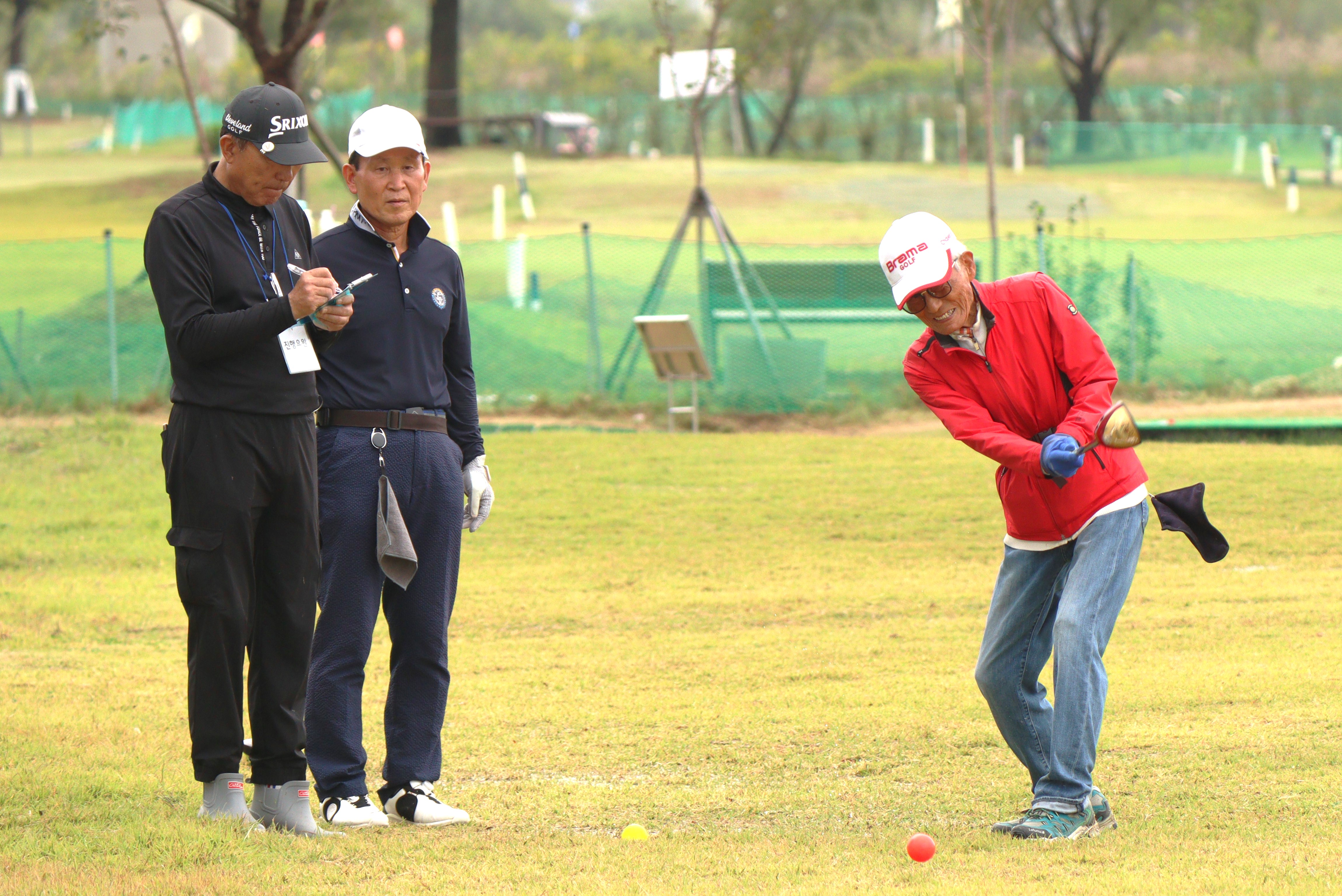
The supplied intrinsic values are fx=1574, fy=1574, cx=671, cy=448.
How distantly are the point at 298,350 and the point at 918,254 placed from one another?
6.30 ft

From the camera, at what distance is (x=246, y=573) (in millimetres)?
4840

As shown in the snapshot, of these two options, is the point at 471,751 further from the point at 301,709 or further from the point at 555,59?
the point at 555,59

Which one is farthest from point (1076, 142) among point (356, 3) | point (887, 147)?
point (356, 3)

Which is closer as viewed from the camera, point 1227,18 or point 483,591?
point 483,591

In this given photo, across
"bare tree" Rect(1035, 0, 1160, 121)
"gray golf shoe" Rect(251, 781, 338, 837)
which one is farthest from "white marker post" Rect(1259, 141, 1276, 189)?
"gray golf shoe" Rect(251, 781, 338, 837)

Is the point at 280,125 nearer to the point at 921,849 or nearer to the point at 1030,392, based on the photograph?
the point at 1030,392

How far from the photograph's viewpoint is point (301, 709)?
5055mm

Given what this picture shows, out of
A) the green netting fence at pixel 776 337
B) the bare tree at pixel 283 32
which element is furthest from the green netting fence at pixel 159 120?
the green netting fence at pixel 776 337

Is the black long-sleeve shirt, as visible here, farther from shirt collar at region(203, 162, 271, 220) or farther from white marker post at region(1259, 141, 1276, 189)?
white marker post at region(1259, 141, 1276, 189)

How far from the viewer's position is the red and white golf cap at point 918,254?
479 centimetres

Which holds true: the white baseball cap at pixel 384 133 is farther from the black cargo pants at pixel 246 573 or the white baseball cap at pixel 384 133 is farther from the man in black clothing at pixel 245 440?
the black cargo pants at pixel 246 573

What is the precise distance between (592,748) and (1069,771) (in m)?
2.20

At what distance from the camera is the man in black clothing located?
15.4ft

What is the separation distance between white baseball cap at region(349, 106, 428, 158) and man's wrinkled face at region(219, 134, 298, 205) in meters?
0.31
